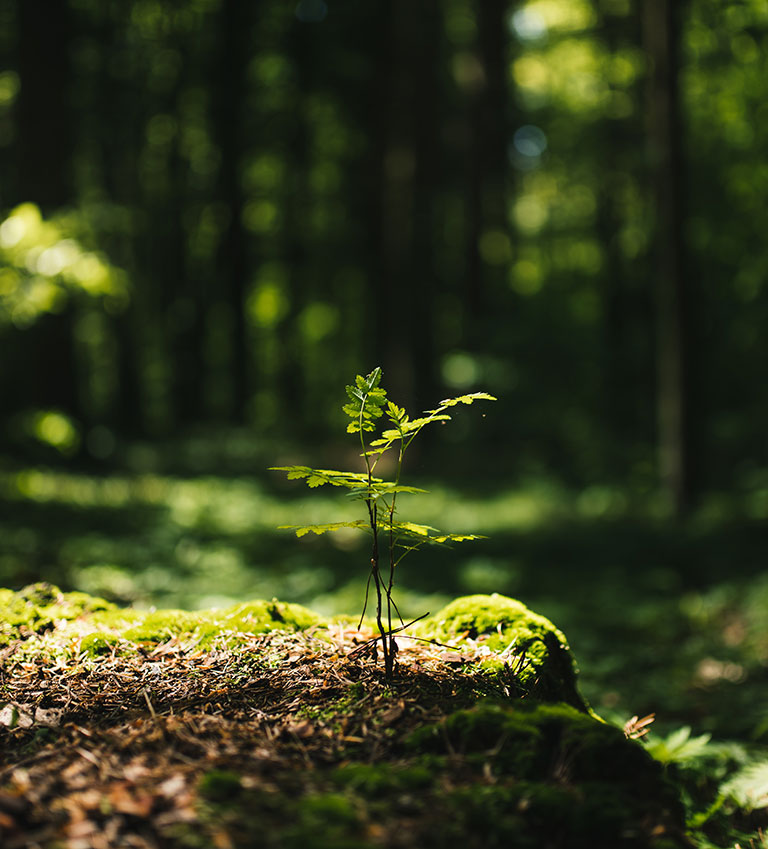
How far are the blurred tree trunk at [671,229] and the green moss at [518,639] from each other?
8042mm

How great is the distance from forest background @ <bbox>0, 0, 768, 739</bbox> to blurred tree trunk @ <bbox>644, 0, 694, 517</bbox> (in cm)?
4

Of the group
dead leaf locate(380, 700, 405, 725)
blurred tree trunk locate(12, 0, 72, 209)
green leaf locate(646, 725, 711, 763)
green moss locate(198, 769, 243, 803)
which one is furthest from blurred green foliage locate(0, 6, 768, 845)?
green moss locate(198, 769, 243, 803)

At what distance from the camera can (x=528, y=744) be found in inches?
72.6

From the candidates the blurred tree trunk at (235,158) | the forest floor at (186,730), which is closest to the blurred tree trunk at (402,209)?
the blurred tree trunk at (235,158)

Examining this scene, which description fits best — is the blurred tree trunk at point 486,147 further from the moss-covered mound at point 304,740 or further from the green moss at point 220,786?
the green moss at point 220,786

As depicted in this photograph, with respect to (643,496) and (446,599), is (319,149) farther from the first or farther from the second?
(446,599)

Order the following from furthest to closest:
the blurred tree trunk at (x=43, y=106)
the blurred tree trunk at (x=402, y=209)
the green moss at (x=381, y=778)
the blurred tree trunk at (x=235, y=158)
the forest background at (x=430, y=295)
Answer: the blurred tree trunk at (x=235, y=158)
the blurred tree trunk at (x=402, y=209)
the blurred tree trunk at (x=43, y=106)
the forest background at (x=430, y=295)
the green moss at (x=381, y=778)

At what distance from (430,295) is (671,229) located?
7.52 metres

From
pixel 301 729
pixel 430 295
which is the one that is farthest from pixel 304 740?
pixel 430 295

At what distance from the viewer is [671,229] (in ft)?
32.1

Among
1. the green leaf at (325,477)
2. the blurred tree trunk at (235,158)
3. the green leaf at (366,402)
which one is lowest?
the green leaf at (325,477)

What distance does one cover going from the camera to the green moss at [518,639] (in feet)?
7.97

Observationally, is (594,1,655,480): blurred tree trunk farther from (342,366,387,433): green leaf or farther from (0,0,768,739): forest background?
(342,366,387,433): green leaf

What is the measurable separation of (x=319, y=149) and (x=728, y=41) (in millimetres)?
15344
